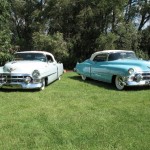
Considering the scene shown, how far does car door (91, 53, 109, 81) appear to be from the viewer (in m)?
10.8

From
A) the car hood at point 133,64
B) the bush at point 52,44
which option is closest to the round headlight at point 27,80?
the car hood at point 133,64

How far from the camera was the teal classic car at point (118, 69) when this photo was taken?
9.55 m

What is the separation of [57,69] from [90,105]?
16.3 feet

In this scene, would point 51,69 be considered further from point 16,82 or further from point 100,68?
point 16,82

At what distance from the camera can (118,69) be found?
9.92 metres

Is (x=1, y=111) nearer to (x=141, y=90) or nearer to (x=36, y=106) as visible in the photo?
(x=36, y=106)

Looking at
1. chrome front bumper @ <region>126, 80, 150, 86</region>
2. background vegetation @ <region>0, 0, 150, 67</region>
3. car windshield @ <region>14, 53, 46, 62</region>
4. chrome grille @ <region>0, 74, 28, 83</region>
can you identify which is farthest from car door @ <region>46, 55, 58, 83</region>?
background vegetation @ <region>0, 0, 150, 67</region>

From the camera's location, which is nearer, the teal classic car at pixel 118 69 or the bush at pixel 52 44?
the teal classic car at pixel 118 69

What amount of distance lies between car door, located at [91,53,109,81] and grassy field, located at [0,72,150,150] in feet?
4.55

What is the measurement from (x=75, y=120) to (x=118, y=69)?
13.8 ft

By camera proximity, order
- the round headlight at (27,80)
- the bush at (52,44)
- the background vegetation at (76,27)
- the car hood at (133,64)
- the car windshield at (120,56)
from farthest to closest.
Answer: the background vegetation at (76,27) → the bush at (52,44) → the car windshield at (120,56) → the car hood at (133,64) → the round headlight at (27,80)

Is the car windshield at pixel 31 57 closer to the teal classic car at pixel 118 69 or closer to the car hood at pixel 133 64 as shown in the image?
the teal classic car at pixel 118 69

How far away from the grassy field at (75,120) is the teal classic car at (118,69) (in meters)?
0.46

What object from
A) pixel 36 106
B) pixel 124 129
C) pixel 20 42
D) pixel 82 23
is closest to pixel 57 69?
pixel 36 106
